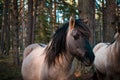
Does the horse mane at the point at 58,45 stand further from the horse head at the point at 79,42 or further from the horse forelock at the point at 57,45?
the horse head at the point at 79,42

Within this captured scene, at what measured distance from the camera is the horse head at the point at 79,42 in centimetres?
510

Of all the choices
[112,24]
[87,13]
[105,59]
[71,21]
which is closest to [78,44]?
[71,21]

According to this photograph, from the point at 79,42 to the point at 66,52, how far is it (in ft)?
1.67

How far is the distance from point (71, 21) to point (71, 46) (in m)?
0.50

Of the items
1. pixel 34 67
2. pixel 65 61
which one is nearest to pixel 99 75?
pixel 34 67

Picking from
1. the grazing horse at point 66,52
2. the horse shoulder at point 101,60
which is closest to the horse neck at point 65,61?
the grazing horse at point 66,52

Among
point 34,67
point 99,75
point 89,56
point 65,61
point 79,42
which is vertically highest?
point 79,42

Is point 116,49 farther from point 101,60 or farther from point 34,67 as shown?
point 34,67

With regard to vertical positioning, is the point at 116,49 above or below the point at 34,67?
above

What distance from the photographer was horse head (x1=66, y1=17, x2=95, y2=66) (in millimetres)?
5098

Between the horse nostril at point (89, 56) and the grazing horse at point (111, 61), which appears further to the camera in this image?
the grazing horse at point (111, 61)

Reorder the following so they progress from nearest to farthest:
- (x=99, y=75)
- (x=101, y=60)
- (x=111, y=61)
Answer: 1. (x=111, y=61)
2. (x=101, y=60)
3. (x=99, y=75)

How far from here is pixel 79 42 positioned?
520 centimetres

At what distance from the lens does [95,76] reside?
421 inches
